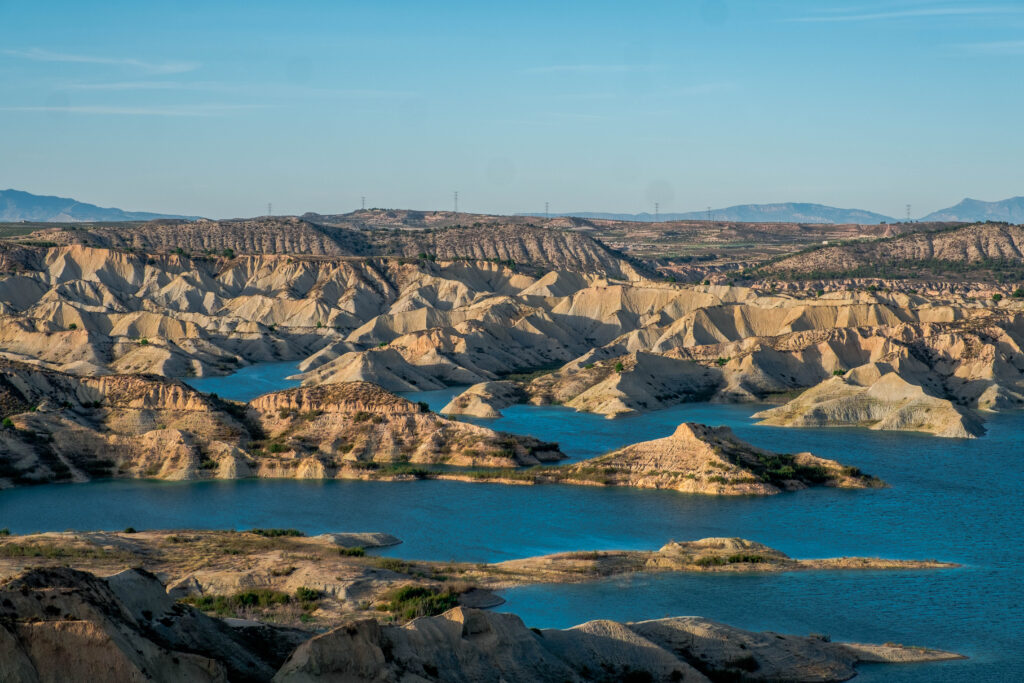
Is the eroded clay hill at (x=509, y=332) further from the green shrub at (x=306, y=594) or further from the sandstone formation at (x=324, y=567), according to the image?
the green shrub at (x=306, y=594)

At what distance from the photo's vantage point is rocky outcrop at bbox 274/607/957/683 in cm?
3209

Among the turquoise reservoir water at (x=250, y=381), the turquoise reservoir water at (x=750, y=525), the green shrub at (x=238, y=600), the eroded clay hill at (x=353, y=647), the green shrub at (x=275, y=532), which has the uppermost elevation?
the eroded clay hill at (x=353, y=647)

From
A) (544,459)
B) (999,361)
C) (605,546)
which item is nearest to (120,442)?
(544,459)

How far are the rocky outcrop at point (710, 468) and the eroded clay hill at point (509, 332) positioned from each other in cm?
2276

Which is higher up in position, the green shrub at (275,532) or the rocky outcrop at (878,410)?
the rocky outcrop at (878,410)

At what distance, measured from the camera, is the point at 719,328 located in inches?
5659

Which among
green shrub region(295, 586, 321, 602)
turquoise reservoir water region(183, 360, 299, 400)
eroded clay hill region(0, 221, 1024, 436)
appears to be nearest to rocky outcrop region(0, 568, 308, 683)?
green shrub region(295, 586, 321, 602)

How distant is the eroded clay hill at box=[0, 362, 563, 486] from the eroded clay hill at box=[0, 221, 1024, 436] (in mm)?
23346

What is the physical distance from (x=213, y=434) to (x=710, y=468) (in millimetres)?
32304

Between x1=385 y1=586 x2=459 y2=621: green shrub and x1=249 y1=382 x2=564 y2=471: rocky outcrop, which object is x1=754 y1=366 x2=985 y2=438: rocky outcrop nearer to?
x1=249 y1=382 x2=564 y2=471: rocky outcrop

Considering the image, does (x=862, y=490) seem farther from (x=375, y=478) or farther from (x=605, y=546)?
(x=375, y=478)

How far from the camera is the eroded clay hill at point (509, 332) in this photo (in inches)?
4557

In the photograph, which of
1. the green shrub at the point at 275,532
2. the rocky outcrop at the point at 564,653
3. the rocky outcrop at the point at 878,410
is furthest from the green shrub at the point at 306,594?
the rocky outcrop at the point at 878,410

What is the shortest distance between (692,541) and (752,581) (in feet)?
21.9
